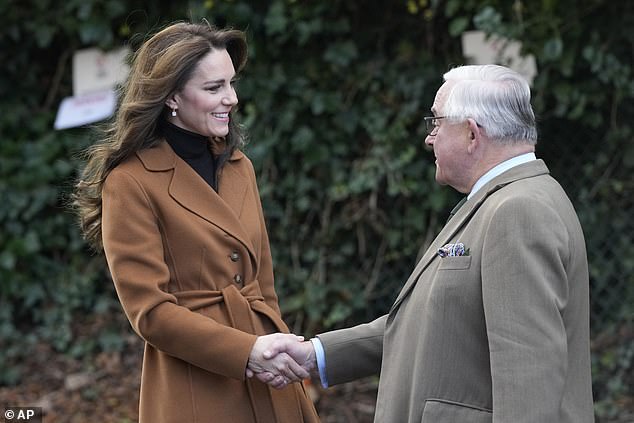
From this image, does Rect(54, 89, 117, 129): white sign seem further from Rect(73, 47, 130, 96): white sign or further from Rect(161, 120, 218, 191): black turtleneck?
Rect(161, 120, 218, 191): black turtleneck

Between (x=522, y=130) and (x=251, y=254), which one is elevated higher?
(x=522, y=130)

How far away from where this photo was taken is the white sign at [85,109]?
252 inches

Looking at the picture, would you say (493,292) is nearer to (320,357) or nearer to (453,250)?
(453,250)

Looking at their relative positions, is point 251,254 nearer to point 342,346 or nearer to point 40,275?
point 342,346

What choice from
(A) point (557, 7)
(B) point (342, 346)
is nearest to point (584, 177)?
(A) point (557, 7)

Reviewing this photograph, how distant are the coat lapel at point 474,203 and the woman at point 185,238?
603 millimetres

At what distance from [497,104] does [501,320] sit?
1.80 feet

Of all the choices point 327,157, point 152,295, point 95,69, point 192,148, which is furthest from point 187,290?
point 95,69

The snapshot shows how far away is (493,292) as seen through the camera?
2473 millimetres

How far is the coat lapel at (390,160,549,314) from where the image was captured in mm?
2643

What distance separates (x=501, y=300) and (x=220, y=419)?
3.48 ft

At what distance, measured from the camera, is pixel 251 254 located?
3283 millimetres

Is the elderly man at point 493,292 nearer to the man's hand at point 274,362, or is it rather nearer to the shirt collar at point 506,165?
the shirt collar at point 506,165

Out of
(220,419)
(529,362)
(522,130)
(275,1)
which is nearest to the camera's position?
(529,362)
